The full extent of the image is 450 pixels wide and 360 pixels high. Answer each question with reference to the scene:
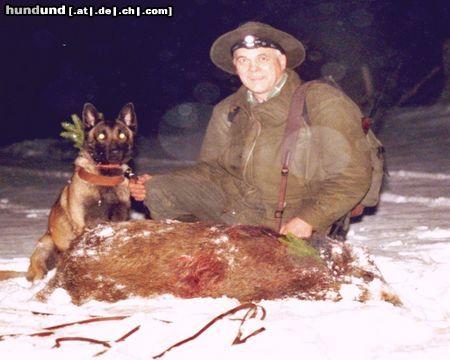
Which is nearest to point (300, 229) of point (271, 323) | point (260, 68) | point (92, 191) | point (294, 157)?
point (294, 157)

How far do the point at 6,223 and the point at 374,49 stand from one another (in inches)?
504

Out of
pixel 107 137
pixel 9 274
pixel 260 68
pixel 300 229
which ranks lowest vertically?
pixel 9 274

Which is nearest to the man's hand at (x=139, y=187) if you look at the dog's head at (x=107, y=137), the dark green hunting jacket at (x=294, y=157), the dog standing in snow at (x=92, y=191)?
the dog standing in snow at (x=92, y=191)

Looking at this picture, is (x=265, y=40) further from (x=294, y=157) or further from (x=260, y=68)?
(x=294, y=157)

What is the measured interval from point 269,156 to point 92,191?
5.27 feet

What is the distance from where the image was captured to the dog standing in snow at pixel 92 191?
4617 mm

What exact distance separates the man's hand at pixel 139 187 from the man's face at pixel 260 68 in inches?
47.1

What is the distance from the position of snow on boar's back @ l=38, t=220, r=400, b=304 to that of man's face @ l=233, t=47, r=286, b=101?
3.51 feet

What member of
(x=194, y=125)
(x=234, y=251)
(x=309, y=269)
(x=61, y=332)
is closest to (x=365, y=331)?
(x=309, y=269)

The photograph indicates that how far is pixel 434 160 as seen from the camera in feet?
31.1

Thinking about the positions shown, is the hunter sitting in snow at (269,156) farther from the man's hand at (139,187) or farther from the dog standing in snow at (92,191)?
the dog standing in snow at (92,191)

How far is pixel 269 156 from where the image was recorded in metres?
4.03

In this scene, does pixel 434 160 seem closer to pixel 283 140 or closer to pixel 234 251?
pixel 283 140

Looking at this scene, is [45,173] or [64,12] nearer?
[45,173]
